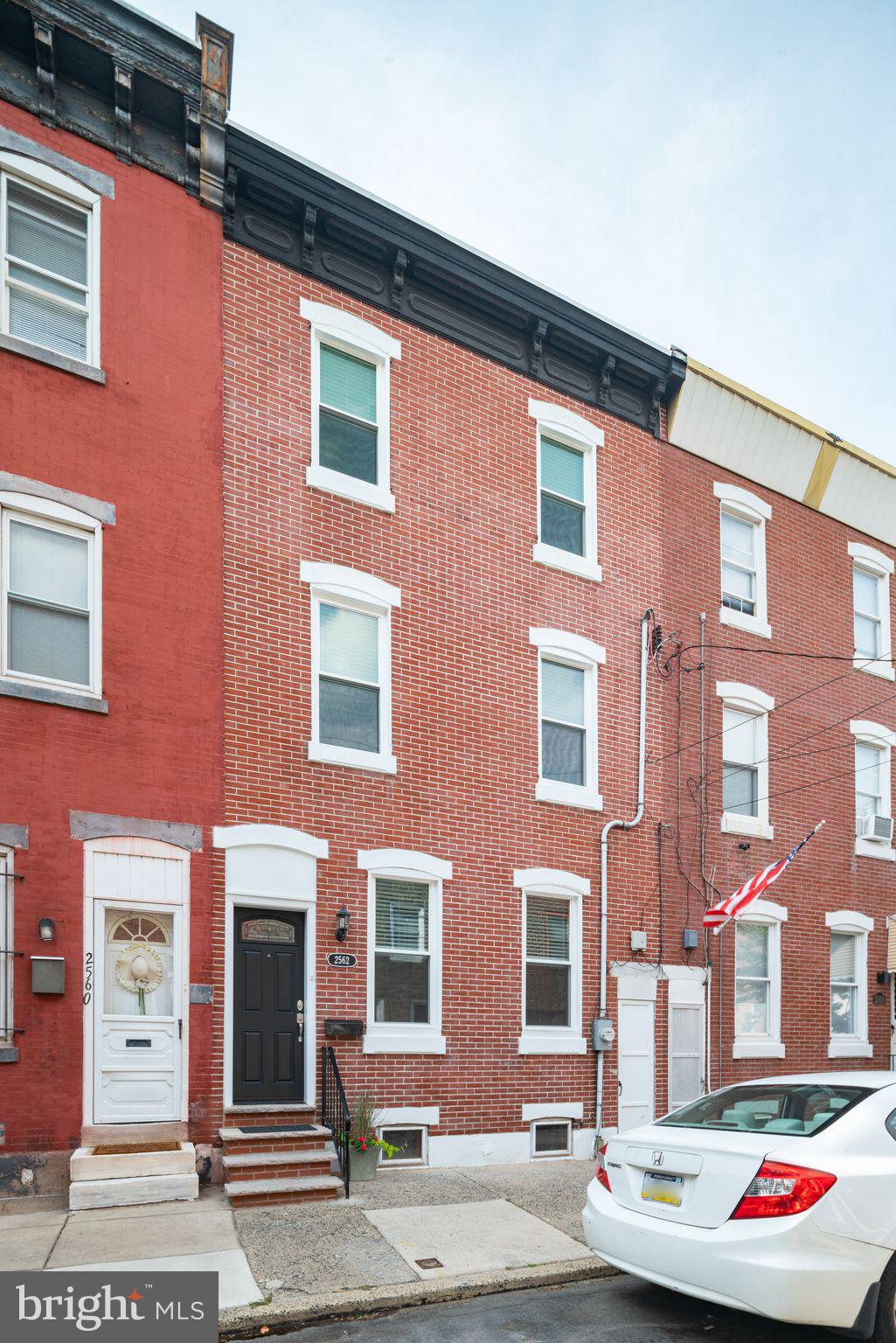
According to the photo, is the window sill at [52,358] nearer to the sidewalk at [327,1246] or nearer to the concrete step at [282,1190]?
the sidewalk at [327,1246]

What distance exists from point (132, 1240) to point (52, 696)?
449 centimetres

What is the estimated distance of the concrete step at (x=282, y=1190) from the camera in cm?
959

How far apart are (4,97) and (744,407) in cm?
1081

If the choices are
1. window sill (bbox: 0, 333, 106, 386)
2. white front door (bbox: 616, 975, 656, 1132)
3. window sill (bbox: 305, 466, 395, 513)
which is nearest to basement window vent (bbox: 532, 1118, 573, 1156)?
white front door (bbox: 616, 975, 656, 1132)

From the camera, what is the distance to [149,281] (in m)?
11.6

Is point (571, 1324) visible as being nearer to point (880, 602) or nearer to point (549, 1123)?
point (549, 1123)

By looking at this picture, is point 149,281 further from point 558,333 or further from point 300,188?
point 558,333

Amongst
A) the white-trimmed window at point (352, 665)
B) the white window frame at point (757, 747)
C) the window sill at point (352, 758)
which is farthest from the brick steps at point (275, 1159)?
the white window frame at point (757, 747)

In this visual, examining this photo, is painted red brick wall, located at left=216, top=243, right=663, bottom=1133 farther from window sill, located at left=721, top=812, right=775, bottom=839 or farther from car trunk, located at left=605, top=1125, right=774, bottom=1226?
car trunk, located at left=605, top=1125, right=774, bottom=1226

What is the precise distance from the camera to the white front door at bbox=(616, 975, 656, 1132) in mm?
14219

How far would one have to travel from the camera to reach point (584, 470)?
1543cm

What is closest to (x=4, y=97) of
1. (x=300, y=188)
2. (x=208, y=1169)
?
(x=300, y=188)

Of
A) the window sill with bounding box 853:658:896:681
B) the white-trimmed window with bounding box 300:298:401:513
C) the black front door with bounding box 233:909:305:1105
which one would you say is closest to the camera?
the black front door with bounding box 233:909:305:1105

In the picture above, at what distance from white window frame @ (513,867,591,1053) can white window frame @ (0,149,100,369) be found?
7486mm
